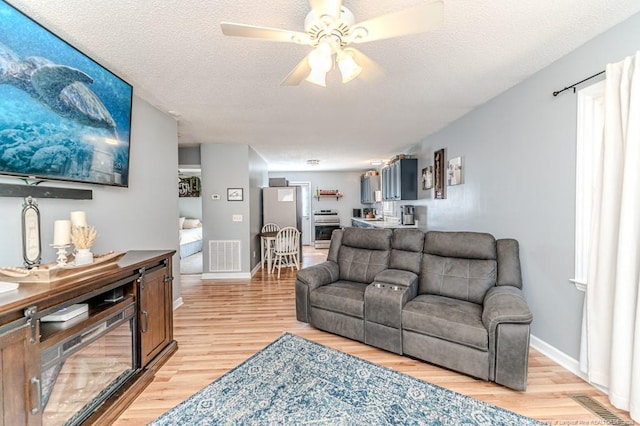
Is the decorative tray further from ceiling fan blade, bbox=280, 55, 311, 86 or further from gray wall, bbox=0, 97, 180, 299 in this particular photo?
ceiling fan blade, bbox=280, 55, 311, 86

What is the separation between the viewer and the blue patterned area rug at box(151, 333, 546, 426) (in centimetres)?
174

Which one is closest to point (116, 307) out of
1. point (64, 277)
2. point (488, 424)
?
point (64, 277)

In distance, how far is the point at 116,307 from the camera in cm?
187

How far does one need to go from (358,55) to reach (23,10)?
1.98 m

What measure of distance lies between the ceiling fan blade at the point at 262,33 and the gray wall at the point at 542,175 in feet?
6.93

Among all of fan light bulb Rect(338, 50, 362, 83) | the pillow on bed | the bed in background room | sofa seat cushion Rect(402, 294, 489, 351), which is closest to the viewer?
fan light bulb Rect(338, 50, 362, 83)

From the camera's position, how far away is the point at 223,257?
5.28 m

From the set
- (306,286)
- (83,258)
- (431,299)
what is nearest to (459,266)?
(431,299)

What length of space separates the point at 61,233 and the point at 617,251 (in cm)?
341

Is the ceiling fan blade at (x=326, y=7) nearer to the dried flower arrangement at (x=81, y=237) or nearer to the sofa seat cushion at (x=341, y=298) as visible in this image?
the dried flower arrangement at (x=81, y=237)

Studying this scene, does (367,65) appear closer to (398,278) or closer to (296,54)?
(296,54)

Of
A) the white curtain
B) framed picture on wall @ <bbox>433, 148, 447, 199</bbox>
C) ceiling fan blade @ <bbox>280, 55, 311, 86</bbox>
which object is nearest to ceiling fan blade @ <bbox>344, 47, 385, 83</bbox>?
ceiling fan blade @ <bbox>280, 55, 311, 86</bbox>

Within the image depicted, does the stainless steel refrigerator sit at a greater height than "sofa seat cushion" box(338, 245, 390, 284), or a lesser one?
greater

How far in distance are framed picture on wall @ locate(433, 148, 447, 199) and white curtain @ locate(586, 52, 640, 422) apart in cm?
245
